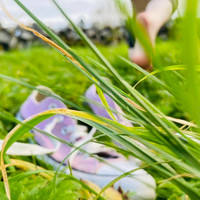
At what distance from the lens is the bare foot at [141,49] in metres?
0.77

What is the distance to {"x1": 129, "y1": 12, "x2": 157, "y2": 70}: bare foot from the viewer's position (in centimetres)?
77

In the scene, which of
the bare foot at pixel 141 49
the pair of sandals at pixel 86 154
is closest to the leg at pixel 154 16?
the bare foot at pixel 141 49

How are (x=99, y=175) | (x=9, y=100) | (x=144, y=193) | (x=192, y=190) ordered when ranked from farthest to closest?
(x=9, y=100) → (x=99, y=175) → (x=144, y=193) → (x=192, y=190)

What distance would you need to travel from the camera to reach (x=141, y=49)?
29.0 inches

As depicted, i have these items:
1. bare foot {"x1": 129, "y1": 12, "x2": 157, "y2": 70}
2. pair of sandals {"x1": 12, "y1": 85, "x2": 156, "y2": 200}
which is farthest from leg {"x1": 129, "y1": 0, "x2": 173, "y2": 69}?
pair of sandals {"x1": 12, "y1": 85, "x2": 156, "y2": 200}

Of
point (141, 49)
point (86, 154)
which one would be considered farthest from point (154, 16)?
point (86, 154)

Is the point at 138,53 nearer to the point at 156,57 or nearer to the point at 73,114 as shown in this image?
the point at 73,114

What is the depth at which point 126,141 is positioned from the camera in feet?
1.19

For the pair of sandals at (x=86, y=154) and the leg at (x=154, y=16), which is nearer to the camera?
the pair of sandals at (x=86, y=154)

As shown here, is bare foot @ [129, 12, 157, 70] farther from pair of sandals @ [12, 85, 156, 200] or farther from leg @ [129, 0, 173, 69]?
pair of sandals @ [12, 85, 156, 200]

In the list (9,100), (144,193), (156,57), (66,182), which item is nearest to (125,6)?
(156,57)

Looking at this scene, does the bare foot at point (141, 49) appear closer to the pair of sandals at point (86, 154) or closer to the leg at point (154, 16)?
the leg at point (154, 16)

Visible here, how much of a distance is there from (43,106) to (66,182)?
53cm

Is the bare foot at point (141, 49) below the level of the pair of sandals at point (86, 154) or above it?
above
